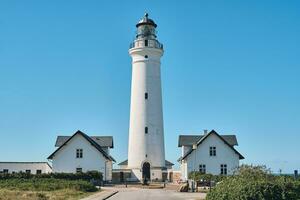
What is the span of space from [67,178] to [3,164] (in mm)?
19280

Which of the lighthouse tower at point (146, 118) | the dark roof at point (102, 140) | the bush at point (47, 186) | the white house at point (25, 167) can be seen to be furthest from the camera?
the white house at point (25, 167)

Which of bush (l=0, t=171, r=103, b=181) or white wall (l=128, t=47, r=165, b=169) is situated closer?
bush (l=0, t=171, r=103, b=181)

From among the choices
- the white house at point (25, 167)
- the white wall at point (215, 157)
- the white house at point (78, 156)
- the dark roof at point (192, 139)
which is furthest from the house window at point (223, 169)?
the white house at point (25, 167)

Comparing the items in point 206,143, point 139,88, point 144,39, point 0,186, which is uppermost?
point 144,39

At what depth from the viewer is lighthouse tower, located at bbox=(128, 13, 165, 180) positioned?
50.8m

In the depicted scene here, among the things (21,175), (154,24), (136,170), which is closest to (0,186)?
(21,175)

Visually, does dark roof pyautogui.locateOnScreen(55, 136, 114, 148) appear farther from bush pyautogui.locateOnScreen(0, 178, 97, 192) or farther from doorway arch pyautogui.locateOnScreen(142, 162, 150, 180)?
bush pyautogui.locateOnScreen(0, 178, 97, 192)

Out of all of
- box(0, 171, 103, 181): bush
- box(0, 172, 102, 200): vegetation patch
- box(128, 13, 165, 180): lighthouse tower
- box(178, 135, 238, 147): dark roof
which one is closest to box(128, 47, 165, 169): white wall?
box(128, 13, 165, 180): lighthouse tower

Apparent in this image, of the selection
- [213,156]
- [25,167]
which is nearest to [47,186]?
[213,156]

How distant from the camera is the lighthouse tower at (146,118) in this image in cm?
5084

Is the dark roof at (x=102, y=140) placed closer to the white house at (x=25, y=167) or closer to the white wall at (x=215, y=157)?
the white house at (x=25, y=167)

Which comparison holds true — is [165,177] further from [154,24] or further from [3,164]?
[3,164]

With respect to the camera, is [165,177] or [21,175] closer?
[21,175]

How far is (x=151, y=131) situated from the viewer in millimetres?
50875
